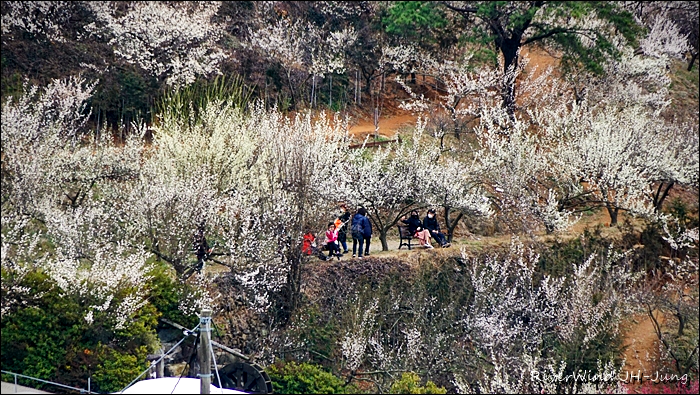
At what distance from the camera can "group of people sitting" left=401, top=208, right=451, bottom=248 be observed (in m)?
22.1

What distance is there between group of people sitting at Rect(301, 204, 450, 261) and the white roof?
21.3ft

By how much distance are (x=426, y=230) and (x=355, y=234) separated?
6.49 feet

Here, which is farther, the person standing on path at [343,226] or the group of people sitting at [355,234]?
the person standing on path at [343,226]

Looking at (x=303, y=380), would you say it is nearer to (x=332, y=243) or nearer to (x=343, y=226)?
(x=332, y=243)

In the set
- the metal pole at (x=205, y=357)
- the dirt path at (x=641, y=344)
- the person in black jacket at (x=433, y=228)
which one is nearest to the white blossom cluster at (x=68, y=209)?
the metal pole at (x=205, y=357)

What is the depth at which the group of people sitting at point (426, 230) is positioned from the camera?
2206 cm

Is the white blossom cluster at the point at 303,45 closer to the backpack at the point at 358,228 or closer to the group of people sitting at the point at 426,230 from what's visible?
the group of people sitting at the point at 426,230

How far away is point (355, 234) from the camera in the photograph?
21391 mm

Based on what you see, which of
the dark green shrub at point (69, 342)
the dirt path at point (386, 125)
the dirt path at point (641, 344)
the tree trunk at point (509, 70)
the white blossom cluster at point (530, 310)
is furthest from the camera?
the dirt path at point (386, 125)

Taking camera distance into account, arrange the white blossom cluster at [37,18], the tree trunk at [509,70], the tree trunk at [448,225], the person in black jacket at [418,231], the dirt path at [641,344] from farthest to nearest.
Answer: the white blossom cluster at [37,18], the tree trunk at [509,70], the tree trunk at [448,225], the person in black jacket at [418,231], the dirt path at [641,344]

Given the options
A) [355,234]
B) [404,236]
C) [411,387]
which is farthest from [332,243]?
[411,387]

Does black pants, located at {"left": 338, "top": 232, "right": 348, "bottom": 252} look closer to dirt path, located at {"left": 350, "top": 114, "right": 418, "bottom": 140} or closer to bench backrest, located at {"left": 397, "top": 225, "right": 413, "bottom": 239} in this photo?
bench backrest, located at {"left": 397, "top": 225, "right": 413, "bottom": 239}

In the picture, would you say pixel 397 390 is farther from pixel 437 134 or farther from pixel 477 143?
pixel 477 143

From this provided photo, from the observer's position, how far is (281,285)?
19875 millimetres
